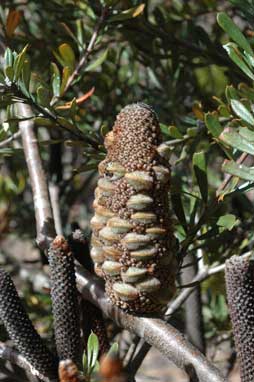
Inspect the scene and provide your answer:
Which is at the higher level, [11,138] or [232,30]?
[232,30]

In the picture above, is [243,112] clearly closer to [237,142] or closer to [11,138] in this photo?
[237,142]

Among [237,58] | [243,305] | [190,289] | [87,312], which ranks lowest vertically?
[190,289]

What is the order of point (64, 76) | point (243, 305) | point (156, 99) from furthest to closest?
point (156, 99)
point (64, 76)
point (243, 305)

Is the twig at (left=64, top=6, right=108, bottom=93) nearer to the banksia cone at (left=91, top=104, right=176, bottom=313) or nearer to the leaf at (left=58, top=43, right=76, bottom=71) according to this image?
the leaf at (left=58, top=43, right=76, bottom=71)

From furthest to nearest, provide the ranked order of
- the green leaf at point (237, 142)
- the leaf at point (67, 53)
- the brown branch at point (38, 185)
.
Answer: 1. the leaf at point (67, 53)
2. the brown branch at point (38, 185)
3. the green leaf at point (237, 142)

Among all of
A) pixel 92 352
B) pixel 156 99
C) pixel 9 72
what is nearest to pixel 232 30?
pixel 9 72

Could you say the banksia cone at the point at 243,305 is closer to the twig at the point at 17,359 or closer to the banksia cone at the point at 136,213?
the banksia cone at the point at 136,213

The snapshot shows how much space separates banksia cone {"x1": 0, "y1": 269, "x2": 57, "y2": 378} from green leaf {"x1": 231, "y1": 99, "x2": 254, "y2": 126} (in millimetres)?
280

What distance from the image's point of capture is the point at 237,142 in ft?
2.37

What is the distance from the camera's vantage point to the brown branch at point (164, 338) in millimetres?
661

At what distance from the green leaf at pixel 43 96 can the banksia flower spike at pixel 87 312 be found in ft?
0.47

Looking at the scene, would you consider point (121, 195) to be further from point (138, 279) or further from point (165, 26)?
point (165, 26)

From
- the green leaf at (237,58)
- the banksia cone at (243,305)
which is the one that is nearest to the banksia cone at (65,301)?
the banksia cone at (243,305)

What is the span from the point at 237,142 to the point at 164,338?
197mm
